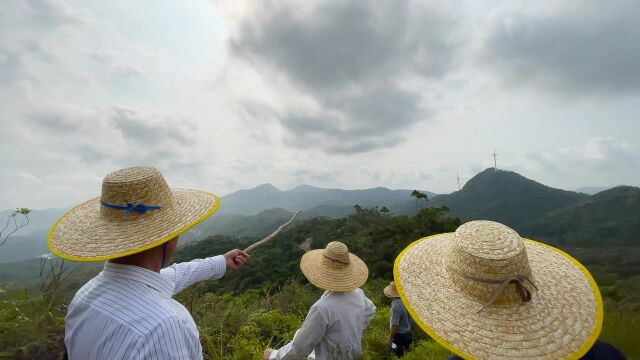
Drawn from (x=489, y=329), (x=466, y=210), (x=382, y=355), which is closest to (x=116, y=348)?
(x=489, y=329)

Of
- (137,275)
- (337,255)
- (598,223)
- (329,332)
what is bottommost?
(598,223)

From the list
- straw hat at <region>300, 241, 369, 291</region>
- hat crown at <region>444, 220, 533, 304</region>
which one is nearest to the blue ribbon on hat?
hat crown at <region>444, 220, 533, 304</region>

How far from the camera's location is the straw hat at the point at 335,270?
314 centimetres

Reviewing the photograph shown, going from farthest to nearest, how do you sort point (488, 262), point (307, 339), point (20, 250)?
point (20, 250) < point (307, 339) < point (488, 262)

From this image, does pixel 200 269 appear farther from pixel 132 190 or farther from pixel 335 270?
pixel 335 270

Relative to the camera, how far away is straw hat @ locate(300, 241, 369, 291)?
3141 mm

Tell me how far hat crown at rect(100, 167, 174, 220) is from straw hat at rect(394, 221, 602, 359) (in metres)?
1.42

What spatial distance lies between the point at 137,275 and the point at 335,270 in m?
2.07

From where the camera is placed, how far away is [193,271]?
8.38 feet

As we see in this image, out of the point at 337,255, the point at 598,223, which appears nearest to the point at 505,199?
the point at 598,223

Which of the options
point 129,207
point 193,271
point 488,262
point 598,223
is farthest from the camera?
point 598,223

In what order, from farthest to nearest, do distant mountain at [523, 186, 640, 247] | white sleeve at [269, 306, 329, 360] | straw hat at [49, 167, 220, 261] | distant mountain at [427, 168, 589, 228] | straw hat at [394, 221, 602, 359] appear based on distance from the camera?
distant mountain at [427, 168, 589, 228] → distant mountain at [523, 186, 640, 247] → white sleeve at [269, 306, 329, 360] → straw hat at [49, 167, 220, 261] → straw hat at [394, 221, 602, 359]

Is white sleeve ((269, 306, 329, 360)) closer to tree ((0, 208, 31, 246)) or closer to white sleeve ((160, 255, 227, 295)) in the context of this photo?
white sleeve ((160, 255, 227, 295))

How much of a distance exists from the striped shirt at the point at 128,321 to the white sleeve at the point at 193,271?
2.76 ft
